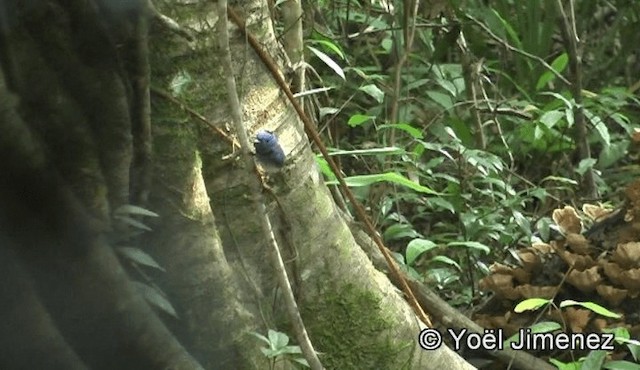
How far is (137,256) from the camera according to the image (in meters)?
1.28

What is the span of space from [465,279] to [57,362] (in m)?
1.20

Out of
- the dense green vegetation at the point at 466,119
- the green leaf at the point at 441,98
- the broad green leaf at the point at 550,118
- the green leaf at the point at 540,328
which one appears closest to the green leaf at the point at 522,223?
the dense green vegetation at the point at 466,119

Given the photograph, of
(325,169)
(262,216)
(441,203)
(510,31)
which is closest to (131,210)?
(262,216)

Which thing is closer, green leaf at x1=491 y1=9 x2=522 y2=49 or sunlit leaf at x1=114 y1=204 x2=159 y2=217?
sunlit leaf at x1=114 y1=204 x2=159 y2=217

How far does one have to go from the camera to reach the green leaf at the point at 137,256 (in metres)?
1.27

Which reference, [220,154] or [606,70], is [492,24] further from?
[220,154]

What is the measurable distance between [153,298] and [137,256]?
57mm

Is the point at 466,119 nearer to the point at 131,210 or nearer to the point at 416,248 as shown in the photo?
the point at 416,248

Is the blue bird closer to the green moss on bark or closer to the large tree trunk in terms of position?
the large tree trunk

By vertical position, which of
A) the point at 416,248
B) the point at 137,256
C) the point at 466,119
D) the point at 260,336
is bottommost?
the point at 466,119

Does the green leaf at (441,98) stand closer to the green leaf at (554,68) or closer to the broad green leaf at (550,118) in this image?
the broad green leaf at (550,118)

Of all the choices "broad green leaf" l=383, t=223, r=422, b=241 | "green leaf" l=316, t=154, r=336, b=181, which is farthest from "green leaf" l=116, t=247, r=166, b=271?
"broad green leaf" l=383, t=223, r=422, b=241

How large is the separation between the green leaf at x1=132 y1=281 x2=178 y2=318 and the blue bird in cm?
24

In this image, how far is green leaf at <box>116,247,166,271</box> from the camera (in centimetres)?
127
